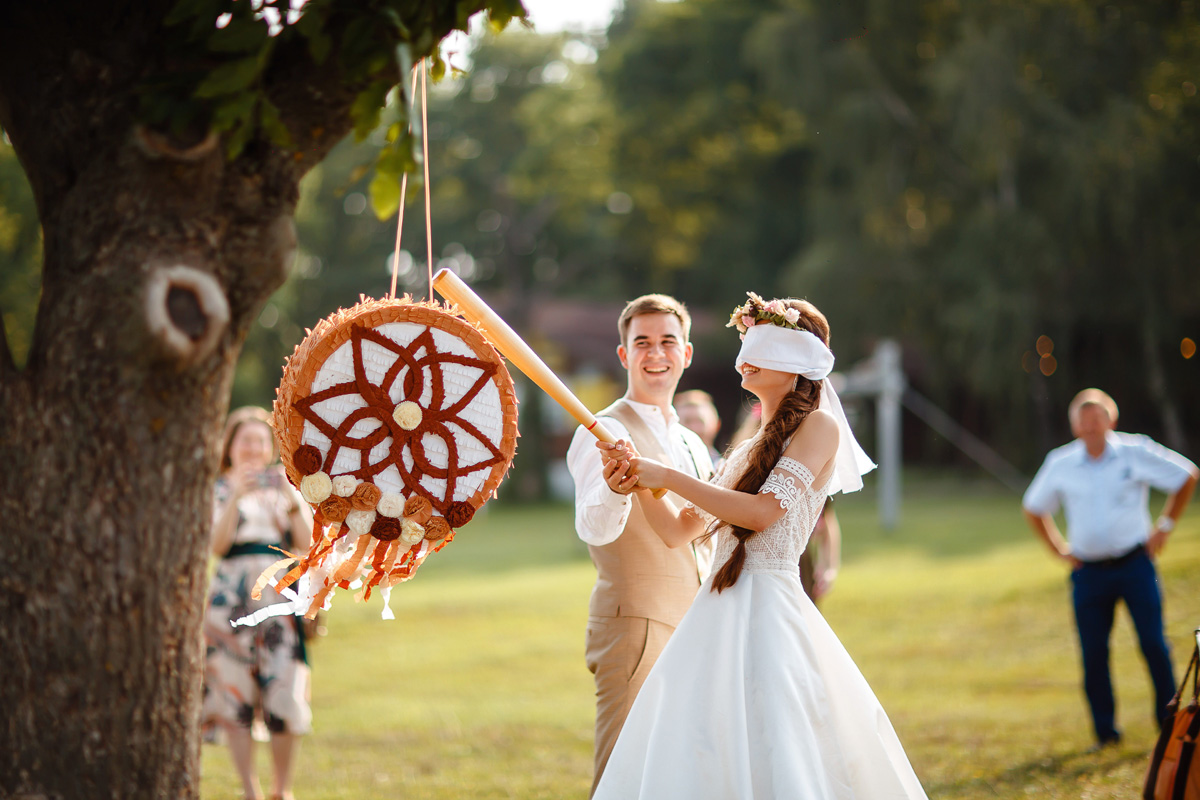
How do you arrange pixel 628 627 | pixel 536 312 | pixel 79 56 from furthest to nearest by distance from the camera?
1. pixel 536 312
2. pixel 628 627
3. pixel 79 56

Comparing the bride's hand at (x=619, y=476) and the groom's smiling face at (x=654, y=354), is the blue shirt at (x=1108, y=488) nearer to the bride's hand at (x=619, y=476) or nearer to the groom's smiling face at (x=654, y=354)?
the groom's smiling face at (x=654, y=354)

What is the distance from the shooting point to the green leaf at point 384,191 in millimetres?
2488

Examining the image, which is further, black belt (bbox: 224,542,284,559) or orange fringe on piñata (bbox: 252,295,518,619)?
black belt (bbox: 224,542,284,559)

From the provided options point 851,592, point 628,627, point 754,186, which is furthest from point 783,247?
point 628,627

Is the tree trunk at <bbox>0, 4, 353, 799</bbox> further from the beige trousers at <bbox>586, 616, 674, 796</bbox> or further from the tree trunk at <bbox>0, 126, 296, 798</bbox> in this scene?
the beige trousers at <bbox>586, 616, 674, 796</bbox>

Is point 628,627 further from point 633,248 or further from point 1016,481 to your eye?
point 633,248

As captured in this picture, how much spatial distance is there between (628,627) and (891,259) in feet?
79.0

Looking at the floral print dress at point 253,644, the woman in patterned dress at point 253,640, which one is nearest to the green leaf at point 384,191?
the woman in patterned dress at point 253,640

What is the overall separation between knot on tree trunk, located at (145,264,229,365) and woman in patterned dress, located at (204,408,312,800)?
A: 8.32ft

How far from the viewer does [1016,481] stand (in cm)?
2641

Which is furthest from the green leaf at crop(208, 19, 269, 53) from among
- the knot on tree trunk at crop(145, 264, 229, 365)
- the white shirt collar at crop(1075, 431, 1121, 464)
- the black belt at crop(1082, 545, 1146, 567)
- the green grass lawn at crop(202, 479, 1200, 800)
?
the white shirt collar at crop(1075, 431, 1121, 464)

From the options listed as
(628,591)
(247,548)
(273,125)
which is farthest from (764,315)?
(247,548)

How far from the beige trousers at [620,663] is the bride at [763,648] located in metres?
0.42

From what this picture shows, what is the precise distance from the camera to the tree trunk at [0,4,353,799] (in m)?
2.71
